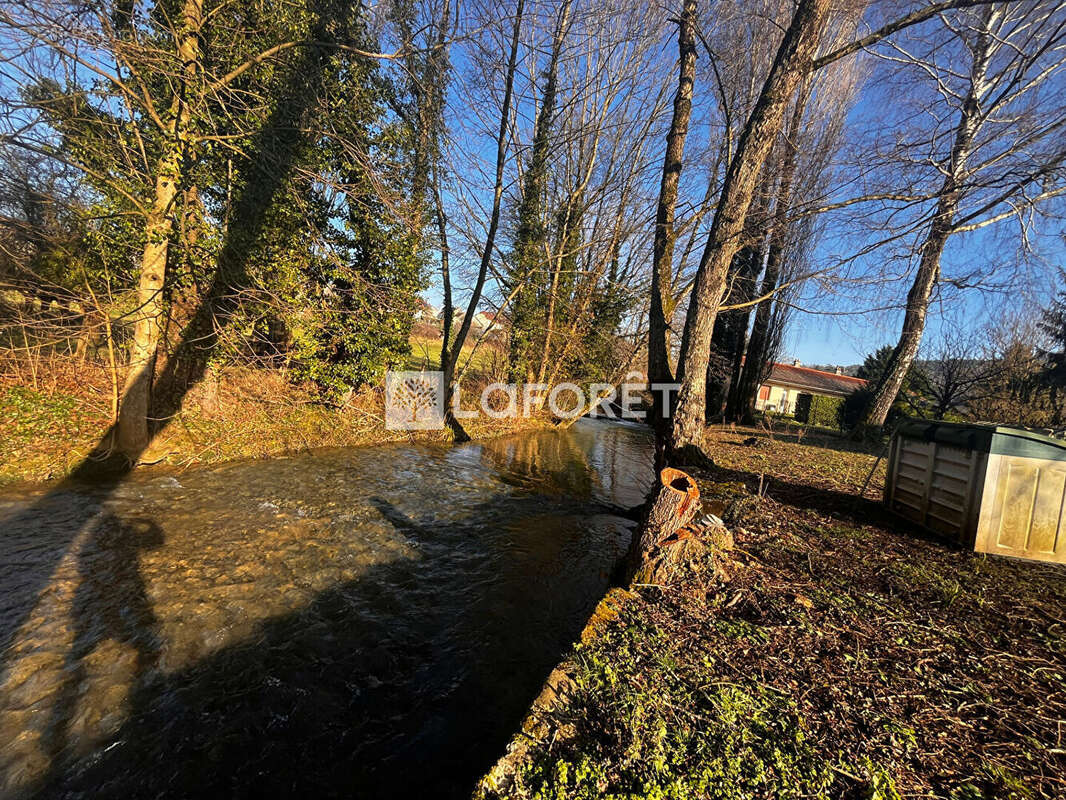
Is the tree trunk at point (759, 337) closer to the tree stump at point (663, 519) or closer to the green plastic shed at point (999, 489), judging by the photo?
the green plastic shed at point (999, 489)

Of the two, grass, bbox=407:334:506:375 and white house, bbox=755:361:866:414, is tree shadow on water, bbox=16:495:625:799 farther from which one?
white house, bbox=755:361:866:414

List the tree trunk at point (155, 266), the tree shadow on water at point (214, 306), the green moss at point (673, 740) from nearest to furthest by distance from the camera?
the green moss at point (673, 740)
the tree shadow on water at point (214, 306)
the tree trunk at point (155, 266)

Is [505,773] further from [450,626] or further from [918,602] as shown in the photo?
[918,602]

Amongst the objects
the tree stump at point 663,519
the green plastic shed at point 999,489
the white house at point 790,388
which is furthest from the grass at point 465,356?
the white house at point 790,388

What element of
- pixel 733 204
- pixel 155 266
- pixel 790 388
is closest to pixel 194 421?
pixel 155 266

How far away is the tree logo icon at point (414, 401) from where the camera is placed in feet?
33.3

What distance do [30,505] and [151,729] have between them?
4.53 metres

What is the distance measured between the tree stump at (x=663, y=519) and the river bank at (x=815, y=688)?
0.32 metres

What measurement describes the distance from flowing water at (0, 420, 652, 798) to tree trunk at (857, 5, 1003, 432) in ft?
19.5

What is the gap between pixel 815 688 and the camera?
198cm

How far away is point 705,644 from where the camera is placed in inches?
91.2

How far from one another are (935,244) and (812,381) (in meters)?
30.7

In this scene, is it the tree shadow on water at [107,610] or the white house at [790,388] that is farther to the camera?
the white house at [790,388]

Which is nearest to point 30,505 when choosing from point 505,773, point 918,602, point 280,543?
point 280,543
